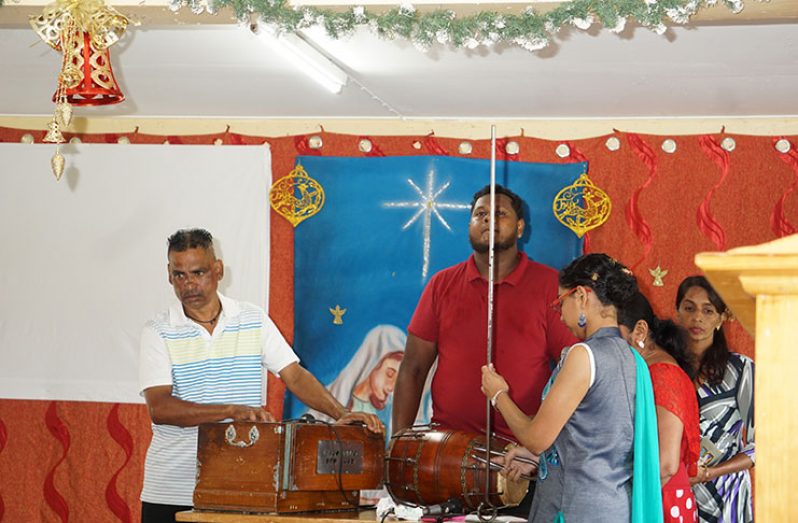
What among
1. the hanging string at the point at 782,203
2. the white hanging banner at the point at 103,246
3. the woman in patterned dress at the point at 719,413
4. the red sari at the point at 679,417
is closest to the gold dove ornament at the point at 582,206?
the hanging string at the point at 782,203

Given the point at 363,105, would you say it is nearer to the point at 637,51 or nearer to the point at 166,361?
the point at 637,51

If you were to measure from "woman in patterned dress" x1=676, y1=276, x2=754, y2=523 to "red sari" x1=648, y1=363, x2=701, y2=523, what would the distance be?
0.81 m

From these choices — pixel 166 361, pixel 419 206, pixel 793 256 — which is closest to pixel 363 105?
pixel 419 206

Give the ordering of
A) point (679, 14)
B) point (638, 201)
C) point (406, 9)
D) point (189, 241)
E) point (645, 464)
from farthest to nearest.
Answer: point (638, 201)
point (189, 241)
point (406, 9)
point (679, 14)
point (645, 464)

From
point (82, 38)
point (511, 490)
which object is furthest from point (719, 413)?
point (82, 38)

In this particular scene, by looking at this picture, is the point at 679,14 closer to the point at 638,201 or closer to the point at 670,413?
the point at 670,413

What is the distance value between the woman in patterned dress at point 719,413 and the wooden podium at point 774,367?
3.23 metres

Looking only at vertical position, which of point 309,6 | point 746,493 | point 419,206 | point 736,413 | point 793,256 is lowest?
point 746,493

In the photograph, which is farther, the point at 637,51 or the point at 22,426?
the point at 22,426

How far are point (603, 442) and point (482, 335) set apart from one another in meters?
1.96

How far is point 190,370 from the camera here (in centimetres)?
391

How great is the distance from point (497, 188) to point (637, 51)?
41.7 inches

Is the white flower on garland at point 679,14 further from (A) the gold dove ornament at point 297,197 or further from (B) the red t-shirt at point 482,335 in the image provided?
(A) the gold dove ornament at point 297,197

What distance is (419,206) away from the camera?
5414mm
